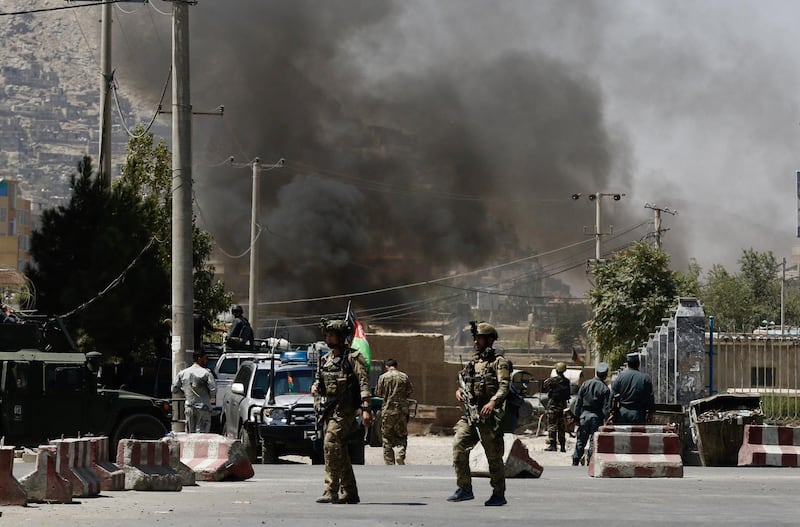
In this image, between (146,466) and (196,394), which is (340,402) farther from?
(196,394)

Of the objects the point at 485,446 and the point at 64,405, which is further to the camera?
the point at 64,405

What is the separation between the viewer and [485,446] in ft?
38.1

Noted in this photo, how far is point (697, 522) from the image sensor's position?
10.3 metres

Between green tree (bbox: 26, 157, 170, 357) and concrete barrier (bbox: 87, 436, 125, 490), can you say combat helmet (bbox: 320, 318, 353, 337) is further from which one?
green tree (bbox: 26, 157, 170, 357)

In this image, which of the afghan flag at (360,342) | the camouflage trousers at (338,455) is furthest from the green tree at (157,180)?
the camouflage trousers at (338,455)

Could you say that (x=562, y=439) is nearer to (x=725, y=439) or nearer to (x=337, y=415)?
(x=725, y=439)

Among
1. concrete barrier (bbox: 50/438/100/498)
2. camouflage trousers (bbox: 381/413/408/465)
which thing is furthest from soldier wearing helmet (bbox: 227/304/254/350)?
concrete barrier (bbox: 50/438/100/498)

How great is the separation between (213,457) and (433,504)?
12.9 feet

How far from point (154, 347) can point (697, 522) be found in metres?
19.7

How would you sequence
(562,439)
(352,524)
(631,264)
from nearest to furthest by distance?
1. (352,524)
2. (562,439)
3. (631,264)

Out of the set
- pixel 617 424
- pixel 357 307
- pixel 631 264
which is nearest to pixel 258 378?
pixel 617 424

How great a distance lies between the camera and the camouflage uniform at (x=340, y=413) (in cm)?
1170

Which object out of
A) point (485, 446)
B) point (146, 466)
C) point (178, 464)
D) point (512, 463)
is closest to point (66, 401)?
point (178, 464)

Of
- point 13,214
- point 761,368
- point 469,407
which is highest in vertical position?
point 13,214
